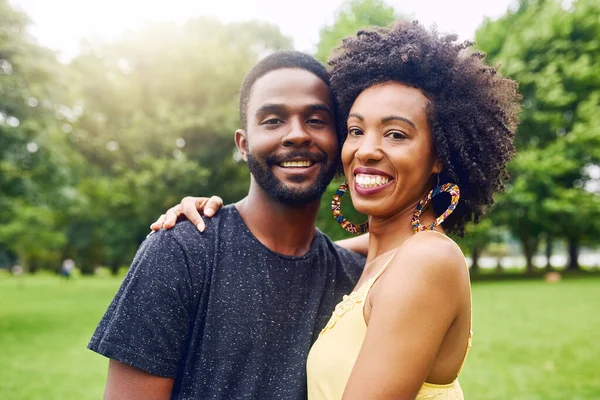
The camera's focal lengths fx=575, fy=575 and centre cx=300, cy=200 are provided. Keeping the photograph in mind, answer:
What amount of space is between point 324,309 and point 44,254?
4815 centimetres

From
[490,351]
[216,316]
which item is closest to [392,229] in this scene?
[216,316]

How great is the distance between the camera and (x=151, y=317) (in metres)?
2.23

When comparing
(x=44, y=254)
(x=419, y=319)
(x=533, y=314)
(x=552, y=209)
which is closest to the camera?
(x=419, y=319)

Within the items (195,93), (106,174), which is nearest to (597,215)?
(195,93)

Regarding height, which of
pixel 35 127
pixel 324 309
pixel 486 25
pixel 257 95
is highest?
pixel 486 25

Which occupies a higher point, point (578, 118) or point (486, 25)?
point (486, 25)

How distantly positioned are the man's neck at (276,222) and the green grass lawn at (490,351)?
5.55 meters

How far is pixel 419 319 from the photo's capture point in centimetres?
189

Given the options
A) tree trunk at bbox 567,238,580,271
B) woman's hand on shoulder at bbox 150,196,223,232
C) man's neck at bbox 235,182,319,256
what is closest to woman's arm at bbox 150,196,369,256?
woman's hand on shoulder at bbox 150,196,223,232

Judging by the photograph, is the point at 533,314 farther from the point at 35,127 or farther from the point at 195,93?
the point at 195,93

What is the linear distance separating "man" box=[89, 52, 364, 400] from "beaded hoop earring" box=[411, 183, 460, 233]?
0.60 m

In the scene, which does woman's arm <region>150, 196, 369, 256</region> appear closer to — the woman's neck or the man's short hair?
the man's short hair

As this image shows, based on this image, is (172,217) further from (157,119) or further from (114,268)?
Result: (114,268)

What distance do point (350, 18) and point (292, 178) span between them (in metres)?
19.6
